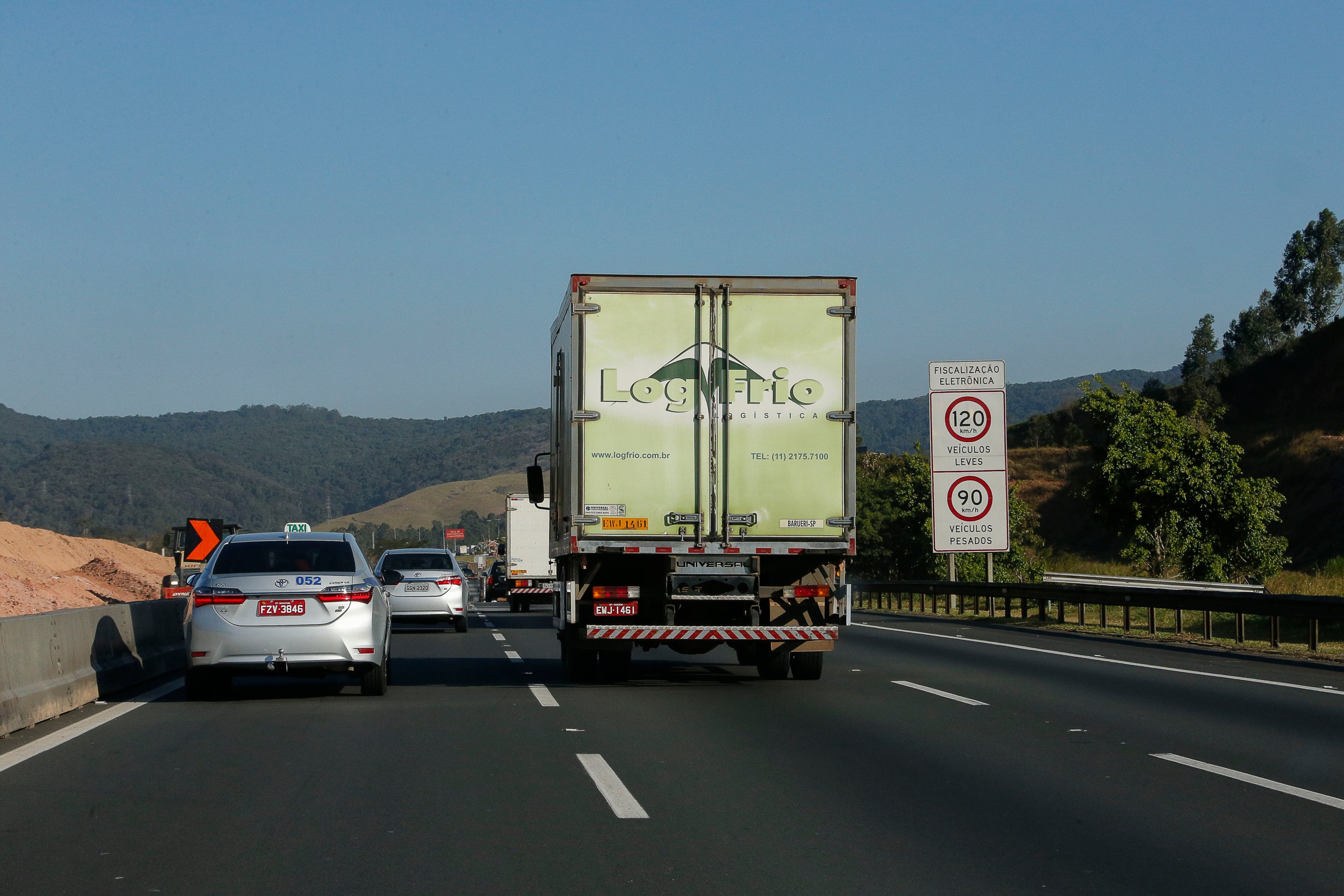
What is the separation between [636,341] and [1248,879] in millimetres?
8672

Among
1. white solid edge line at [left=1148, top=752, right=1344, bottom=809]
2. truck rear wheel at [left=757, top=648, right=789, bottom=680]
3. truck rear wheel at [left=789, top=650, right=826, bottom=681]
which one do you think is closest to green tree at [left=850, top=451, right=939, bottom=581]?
truck rear wheel at [left=757, top=648, right=789, bottom=680]

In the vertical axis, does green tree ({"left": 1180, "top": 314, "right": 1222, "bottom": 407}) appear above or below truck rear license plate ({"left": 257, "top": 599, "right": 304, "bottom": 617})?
above

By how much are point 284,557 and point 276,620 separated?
0.92m

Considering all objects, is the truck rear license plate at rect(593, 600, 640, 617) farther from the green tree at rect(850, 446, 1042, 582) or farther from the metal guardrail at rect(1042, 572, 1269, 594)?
the green tree at rect(850, 446, 1042, 582)

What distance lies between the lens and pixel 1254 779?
8.81 m

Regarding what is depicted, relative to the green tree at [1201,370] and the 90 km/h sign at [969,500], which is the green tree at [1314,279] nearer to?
the green tree at [1201,370]

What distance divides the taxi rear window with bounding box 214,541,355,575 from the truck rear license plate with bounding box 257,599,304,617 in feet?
1.10

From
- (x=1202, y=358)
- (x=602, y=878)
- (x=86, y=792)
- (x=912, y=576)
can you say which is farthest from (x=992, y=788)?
(x=1202, y=358)

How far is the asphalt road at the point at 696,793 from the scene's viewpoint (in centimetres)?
641

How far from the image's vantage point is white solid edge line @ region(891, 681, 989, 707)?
43.0 feet

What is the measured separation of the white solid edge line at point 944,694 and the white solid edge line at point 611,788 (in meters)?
4.48

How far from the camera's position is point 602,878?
20.6 feet

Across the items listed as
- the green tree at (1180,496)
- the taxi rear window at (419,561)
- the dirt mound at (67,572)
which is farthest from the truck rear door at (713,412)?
the green tree at (1180,496)

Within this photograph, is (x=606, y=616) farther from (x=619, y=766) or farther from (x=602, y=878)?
(x=602, y=878)
